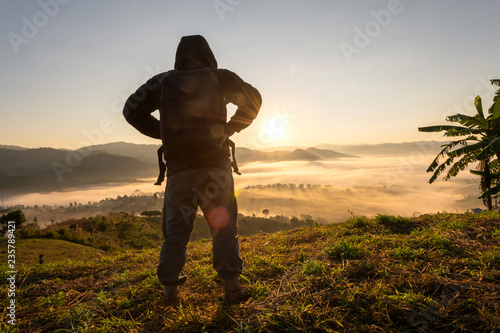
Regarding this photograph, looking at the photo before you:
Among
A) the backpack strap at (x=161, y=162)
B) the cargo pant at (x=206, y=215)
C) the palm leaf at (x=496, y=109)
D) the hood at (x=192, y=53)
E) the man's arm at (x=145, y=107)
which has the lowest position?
the cargo pant at (x=206, y=215)

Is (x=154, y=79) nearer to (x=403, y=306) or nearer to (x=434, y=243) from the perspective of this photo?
(x=403, y=306)

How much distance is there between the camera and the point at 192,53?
2619mm

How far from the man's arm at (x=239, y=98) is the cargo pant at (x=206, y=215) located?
0.59 metres

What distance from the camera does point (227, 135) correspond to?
2.61 m

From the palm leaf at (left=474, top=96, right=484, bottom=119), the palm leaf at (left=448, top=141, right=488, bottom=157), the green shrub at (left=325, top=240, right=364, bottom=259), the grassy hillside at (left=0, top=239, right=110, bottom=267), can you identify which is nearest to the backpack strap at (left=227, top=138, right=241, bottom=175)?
the green shrub at (left=325, top=240, right=364, bottom=259)

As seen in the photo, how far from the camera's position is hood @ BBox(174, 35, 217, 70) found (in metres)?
2.62

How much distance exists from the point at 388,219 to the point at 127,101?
566cm

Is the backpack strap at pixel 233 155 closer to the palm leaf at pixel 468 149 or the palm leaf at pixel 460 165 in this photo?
the palm leaf at pixel 468 149

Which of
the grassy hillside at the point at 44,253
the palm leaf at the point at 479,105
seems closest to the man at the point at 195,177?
the grassy hillside at the point at 44,253

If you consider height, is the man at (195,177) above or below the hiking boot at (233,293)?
above

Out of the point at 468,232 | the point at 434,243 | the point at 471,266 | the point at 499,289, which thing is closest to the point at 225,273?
the point at 499,289

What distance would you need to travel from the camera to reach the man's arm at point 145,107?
2.61 m

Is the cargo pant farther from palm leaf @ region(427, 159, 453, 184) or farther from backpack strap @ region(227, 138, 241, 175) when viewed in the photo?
palm leaf @ region(427, 159, 453, 184)

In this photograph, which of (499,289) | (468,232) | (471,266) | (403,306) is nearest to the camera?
(403,306)
